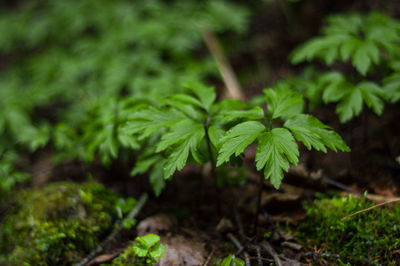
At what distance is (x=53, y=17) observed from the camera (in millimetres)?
5793

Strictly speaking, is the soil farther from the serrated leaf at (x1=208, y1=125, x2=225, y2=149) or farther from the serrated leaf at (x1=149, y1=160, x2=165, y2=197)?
the serrated leaf at (x1=208, y1=125, x2=225, y2=149)

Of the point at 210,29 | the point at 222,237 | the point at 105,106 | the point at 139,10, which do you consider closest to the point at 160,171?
the point at 222,237

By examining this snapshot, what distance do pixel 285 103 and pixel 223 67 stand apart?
2835mm

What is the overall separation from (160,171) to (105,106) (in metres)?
1.05

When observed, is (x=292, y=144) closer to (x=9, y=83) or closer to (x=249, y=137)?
(x=249, y=137)

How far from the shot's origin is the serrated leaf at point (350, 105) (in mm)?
2340

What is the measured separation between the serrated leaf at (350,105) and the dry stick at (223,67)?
6.67 feet

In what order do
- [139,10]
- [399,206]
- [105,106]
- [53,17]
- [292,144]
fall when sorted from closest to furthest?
[292,144]
[399,206]
[105,106]
[139,10]
[53,17]

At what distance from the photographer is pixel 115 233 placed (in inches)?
89.9

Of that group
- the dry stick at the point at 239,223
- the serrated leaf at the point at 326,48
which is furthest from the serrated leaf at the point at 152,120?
the serrated leaf at the point at 326,48

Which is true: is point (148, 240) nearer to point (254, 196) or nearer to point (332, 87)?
point (254, 196)

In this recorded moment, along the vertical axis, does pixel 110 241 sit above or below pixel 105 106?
below

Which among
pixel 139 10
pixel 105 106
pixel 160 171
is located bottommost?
pixel 160 171

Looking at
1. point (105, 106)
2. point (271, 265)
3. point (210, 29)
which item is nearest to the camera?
point (271, 265)
